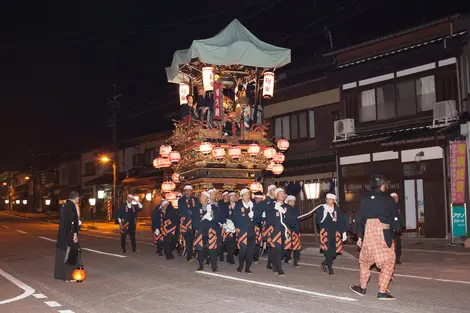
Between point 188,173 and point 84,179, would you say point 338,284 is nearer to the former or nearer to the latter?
point 188,173

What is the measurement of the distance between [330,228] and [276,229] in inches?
48.5

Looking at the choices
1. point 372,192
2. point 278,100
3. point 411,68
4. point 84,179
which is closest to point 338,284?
point 372,192

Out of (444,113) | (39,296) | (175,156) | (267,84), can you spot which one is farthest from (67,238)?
(444,113)

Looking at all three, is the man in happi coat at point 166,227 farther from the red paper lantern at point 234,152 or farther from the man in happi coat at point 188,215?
the red paper lantern at point 234,152

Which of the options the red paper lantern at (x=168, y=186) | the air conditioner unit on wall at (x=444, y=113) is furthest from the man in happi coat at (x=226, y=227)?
the air conditioner unit on wall at (x=444, y=113)

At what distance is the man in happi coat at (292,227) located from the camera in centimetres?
1301

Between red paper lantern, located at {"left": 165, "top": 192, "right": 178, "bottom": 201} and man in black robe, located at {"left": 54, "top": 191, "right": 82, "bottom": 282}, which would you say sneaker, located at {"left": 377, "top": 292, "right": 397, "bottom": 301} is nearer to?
man in black robe, located at {"left": 54, "top": 191, "right": 82, "bottom": 282}

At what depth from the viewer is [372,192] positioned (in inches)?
353

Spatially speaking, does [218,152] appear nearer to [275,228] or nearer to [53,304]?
[275,228]

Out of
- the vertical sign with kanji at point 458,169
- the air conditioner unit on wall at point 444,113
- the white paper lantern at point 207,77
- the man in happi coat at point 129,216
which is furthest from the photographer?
the air conditioner unit on wall at point 444,113

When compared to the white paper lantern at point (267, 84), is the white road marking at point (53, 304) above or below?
below

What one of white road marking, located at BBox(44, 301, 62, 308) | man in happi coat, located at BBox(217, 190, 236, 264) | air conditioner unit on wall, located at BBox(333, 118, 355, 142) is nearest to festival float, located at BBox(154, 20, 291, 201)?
man in happi coat, located at BBox(217, 190, 236, 264)

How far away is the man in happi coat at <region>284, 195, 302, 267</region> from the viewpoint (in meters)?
13.0

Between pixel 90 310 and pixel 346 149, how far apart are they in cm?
2019
